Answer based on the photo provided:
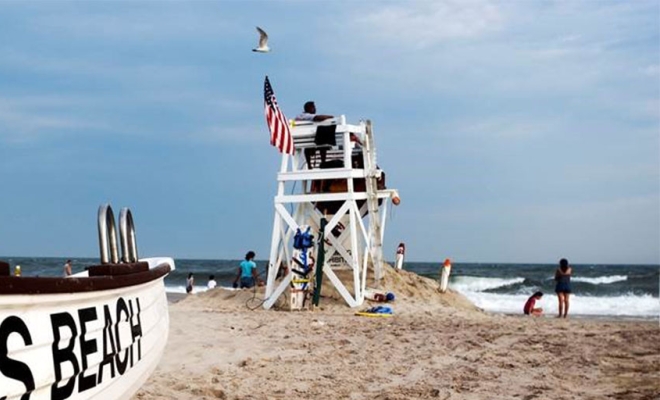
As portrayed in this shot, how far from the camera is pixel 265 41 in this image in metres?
14.8

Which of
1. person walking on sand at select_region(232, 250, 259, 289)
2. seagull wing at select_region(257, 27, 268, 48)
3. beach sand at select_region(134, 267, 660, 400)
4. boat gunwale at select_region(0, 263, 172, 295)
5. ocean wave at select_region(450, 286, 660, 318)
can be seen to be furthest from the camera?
ocean wave at select_region(450, 286, 660, 318)

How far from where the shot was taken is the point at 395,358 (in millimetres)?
10156

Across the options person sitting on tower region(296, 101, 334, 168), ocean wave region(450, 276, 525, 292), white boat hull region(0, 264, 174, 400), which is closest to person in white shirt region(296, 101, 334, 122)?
person sitting on tower region(296, 101, 334, 168)

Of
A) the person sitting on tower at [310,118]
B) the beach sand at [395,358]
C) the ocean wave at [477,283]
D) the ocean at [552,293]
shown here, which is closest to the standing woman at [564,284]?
the beach sand at [395,358]

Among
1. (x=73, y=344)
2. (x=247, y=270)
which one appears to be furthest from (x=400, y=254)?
(x=73, y=344)

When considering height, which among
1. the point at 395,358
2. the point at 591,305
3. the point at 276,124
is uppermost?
the point at 276,124

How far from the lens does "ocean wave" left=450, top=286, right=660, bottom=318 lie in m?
31.6

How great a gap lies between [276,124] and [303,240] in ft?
7.51

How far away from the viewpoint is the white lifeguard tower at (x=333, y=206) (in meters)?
15.7

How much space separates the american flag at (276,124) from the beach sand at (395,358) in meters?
3.20

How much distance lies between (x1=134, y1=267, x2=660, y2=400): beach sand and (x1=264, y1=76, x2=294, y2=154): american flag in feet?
10.5

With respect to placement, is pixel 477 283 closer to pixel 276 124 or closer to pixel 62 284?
pixel 276 124

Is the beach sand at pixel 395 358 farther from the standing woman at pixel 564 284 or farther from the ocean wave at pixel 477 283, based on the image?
the ocean wave at pixel 477 283

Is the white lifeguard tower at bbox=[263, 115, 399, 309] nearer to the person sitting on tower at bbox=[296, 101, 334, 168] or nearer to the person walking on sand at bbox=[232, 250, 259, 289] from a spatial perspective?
the person sitting on tower at bbox=[296, 101, 334, 168]
